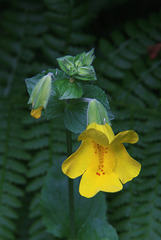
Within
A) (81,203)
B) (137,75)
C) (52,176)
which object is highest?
(137,75)

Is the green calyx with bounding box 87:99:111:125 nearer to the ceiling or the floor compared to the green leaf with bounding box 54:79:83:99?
nearer to the floor

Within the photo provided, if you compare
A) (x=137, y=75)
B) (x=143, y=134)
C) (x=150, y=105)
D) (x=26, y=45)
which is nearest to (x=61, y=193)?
(x=143, y=134)

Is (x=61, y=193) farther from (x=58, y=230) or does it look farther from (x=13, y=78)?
(x=13, y=78)

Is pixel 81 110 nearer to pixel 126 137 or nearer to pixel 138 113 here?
pixel 126 137

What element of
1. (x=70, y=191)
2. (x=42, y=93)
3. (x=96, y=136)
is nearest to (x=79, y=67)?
(x=42, y=93)

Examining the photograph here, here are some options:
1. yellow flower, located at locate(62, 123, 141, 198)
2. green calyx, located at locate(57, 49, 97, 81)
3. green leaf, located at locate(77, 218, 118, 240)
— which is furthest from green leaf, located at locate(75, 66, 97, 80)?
green leaf, located at locate(77, 218, 118, 240)

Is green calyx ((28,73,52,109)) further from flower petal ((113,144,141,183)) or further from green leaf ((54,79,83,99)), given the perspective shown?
flower petal ((113,144,141,183))

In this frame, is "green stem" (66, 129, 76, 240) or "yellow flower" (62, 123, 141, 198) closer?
"yellow flower" (62, 123, 141, 198)

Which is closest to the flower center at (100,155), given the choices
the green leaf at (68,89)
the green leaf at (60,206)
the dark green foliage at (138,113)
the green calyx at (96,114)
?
the green calyx at (96,114)
